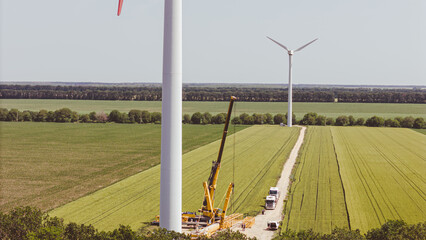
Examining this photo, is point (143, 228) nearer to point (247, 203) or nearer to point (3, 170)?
point (247, 203)

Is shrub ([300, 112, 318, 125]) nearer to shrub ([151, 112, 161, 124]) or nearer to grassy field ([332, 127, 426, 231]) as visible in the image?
grassy field ([332, 127, 426, 231])

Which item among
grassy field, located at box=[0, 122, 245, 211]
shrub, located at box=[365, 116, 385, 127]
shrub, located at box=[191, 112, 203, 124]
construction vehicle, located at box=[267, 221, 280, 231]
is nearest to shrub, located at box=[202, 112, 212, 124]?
shrub, located at box=[191, 112, 203, 124]

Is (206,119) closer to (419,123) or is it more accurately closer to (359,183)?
(419,123)

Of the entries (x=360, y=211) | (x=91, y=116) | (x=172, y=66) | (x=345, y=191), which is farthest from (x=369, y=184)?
(x=91, y=116)

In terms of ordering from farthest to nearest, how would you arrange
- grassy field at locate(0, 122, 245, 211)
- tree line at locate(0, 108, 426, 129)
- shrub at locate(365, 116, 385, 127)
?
tree line at locate(0, 108, 426, 129), shrub at locate(365, 116, 385, 127), grassy field at locate(0, 122, 245, 211)

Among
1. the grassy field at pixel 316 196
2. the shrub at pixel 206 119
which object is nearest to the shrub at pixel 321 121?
the shrub at pixel 206 119

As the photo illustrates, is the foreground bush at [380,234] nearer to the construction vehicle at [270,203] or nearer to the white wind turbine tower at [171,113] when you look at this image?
the white wind turbine tower at [171,113]

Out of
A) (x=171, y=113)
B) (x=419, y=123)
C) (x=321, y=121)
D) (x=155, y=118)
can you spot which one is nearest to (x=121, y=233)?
(x=171, y=113)
